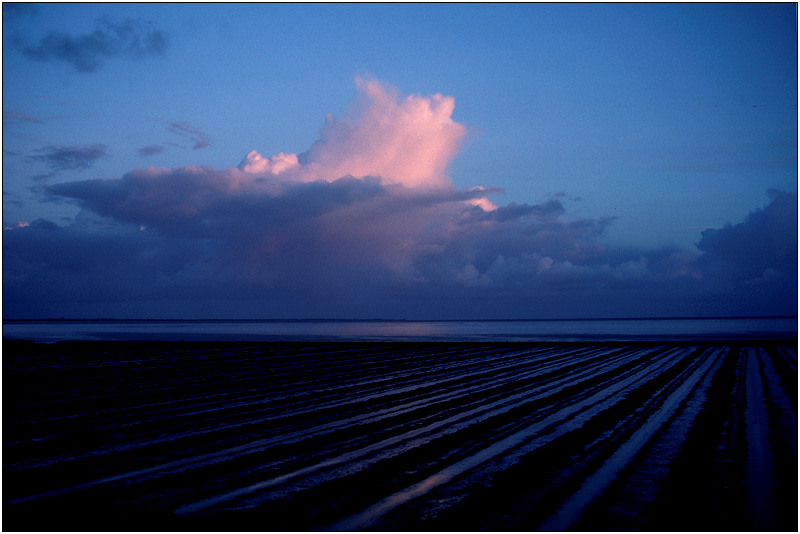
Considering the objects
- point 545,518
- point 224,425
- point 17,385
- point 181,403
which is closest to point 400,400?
point 224,425

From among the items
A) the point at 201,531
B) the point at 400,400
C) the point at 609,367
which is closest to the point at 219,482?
the point at 201,531

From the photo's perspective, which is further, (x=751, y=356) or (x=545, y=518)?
(x=751, y=356)

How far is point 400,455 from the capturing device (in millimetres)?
4914

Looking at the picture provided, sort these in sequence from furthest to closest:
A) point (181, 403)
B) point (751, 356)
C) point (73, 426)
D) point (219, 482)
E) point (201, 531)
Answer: point (751, 356), point (181, 403), point (73, 426), point (219, 482), point (201, 531)

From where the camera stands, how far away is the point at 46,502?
3.74 meters

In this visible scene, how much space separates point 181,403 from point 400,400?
3342 mm

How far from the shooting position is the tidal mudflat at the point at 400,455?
11.4 ft

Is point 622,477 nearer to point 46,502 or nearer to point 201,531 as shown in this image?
point 201,531

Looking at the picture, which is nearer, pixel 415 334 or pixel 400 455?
pixel 400 455

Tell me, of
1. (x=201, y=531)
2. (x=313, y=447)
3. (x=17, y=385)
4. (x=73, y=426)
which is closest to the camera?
(x=201, y=531)

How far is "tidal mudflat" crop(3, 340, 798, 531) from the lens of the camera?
3.48 meters

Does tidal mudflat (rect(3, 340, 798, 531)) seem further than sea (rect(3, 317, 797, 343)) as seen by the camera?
No

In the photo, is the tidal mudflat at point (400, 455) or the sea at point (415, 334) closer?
the tidal mudflat at point (400, 455)

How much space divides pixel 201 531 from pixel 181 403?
5.27 m
